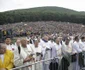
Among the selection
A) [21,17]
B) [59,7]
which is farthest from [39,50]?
[59,7]

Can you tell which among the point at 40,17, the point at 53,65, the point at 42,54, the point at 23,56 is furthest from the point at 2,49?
the point at 40,17

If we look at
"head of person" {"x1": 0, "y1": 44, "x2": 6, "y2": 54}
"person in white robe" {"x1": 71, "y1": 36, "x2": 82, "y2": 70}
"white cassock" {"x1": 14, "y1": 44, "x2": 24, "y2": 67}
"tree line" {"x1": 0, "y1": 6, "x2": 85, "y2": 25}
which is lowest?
"tree line" {"x1": 0, "y1": 6, "x2": 85, "y2": 25}

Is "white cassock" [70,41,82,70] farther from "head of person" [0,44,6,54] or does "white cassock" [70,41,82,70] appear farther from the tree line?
the tree line

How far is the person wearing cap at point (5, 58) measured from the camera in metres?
8.70

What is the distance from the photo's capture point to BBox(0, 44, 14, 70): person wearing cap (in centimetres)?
870

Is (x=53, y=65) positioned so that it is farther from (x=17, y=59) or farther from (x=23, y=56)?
(x=17, y=59)

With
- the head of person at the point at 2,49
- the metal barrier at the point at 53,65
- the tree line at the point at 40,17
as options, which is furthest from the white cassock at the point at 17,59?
the tree line at the point at 40,17

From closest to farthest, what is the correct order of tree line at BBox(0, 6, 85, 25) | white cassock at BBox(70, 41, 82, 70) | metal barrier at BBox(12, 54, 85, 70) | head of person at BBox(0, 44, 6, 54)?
head of person at BBox(0, 44, 6, 54) < metal barrier at BBox(12, 54, 85, 70) < white cassock at BBox(70, 41, 82, 70) < tree line at BBox(0, 6, 85, 25)

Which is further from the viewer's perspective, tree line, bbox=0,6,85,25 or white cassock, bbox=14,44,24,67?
tree line, bbox=0,6,85,25

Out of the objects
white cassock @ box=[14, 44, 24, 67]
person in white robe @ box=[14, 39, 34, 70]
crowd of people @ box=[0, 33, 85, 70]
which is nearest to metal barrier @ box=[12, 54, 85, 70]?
crowd of people @ box=[0, 33, 85, 70]

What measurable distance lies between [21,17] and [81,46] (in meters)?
121

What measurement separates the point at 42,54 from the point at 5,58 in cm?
389

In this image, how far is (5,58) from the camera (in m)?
8.87

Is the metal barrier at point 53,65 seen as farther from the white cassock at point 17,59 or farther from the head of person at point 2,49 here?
the head of person at point 2,49
